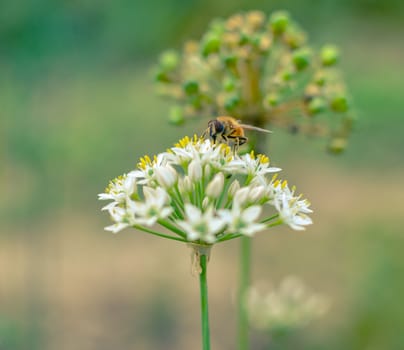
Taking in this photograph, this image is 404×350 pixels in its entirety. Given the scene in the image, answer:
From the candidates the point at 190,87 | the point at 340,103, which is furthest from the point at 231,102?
the point at 340,103

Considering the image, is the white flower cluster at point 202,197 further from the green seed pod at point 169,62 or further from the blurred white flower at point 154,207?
the green seed pod at point 169,62

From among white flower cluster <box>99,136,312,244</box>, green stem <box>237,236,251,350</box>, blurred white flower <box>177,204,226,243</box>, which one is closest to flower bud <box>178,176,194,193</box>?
white flower cluster <box>99,136,312,244</box>

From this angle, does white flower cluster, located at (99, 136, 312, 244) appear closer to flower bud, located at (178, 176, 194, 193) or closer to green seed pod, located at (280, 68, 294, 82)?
flower bud, located at (178, 176, 194, 193)

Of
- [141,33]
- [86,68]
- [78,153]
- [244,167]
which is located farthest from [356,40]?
[244,167]

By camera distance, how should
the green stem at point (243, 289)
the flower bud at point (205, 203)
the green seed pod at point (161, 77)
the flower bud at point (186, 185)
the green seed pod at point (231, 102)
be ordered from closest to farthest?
the flower bud at point (205, 203) < the flower bud at point (186, 185) < the green stem at point (243, 289) < the green seed pod at point (231, 102) < the green seed pod at point (161, 77)

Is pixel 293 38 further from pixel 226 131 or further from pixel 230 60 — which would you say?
pixel 226 131

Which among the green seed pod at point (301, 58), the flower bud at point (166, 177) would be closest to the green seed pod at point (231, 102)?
the green seed pod at point (301, 58)
